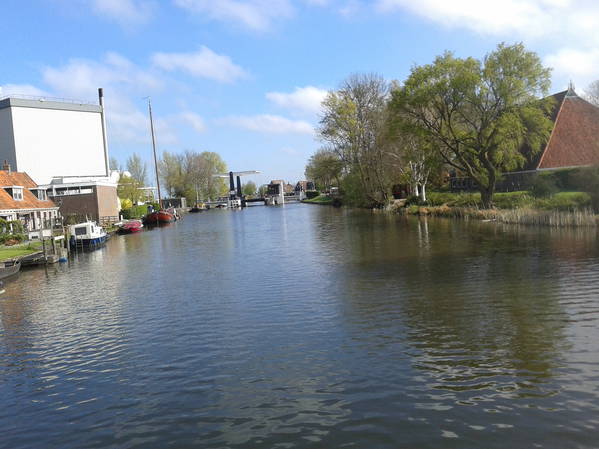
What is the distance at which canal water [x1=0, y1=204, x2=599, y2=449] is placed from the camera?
763 centimetres

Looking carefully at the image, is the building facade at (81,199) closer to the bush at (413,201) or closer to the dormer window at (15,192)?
the dormer window at (15,192)

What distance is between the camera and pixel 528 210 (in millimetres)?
33719

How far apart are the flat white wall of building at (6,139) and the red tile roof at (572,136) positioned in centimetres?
6331

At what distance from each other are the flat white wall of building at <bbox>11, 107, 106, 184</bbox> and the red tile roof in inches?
2443

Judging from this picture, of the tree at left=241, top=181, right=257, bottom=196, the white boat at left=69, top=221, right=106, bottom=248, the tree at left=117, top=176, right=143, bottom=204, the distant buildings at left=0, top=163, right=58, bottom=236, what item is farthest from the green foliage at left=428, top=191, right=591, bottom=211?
the tree at left=241, top=181, right=257, bottom=196

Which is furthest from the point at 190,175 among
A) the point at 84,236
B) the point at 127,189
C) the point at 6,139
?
the point at 84,236

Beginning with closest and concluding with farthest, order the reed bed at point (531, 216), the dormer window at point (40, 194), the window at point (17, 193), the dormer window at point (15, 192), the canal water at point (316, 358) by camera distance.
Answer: the canal water at point (316, 358) < the reed bed at point (531, 216) < the dormer window at point (15, 192) < the window at point (17, 193) < the dormer window at point (40, 194)

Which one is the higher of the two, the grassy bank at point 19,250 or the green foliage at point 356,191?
the green foliage at point 356,191

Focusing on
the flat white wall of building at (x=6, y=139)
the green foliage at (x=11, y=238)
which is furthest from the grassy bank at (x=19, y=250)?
the flat white wall of building at (x=6, y=139)

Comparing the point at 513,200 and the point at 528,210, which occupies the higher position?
the point at 513,200

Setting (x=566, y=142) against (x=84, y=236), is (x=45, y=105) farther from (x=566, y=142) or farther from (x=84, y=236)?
(x=566, y=142)

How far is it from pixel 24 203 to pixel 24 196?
2.17 metres

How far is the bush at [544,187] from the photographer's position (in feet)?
127

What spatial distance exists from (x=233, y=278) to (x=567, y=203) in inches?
892
